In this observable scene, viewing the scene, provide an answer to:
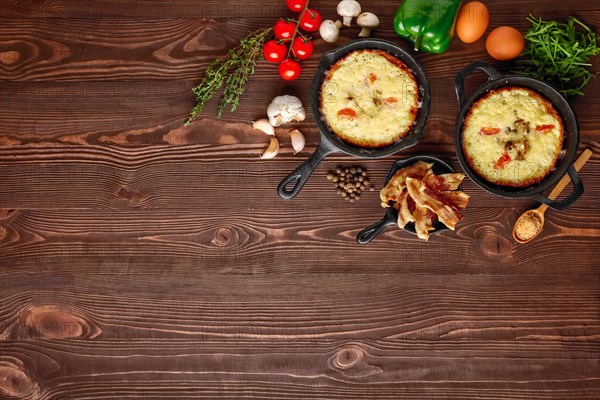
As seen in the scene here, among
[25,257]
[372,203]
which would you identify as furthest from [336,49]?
[25,257]

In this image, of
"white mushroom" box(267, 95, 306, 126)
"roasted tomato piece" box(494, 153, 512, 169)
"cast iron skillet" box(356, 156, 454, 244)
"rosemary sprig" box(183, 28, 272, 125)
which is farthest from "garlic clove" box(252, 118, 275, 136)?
"roasted tomato piece" box(494, 153, 512, 169)

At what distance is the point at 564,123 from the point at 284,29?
1.20 meters

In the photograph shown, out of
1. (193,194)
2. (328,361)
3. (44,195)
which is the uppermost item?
(44,195)

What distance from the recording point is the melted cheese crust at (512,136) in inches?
83.2

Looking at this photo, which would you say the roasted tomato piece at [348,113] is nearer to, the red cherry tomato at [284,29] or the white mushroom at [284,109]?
the white mushroom at [284,109]

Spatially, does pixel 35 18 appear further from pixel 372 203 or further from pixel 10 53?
pixel 372 203

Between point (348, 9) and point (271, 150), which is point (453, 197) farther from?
point (348, 9)

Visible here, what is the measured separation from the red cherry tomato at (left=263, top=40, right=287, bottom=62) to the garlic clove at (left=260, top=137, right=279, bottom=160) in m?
0.35

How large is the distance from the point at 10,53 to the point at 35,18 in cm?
19

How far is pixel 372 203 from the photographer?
7.75 ft

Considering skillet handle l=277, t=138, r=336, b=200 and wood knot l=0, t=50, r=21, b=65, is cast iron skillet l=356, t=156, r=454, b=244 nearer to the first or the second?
skillet handle l=277, t=138, r=336, b=200

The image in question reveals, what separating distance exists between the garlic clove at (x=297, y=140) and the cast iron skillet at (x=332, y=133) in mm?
107

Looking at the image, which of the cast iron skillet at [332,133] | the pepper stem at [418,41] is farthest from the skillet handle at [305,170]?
the pepper stem at [418,41]

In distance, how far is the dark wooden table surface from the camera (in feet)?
7.82
